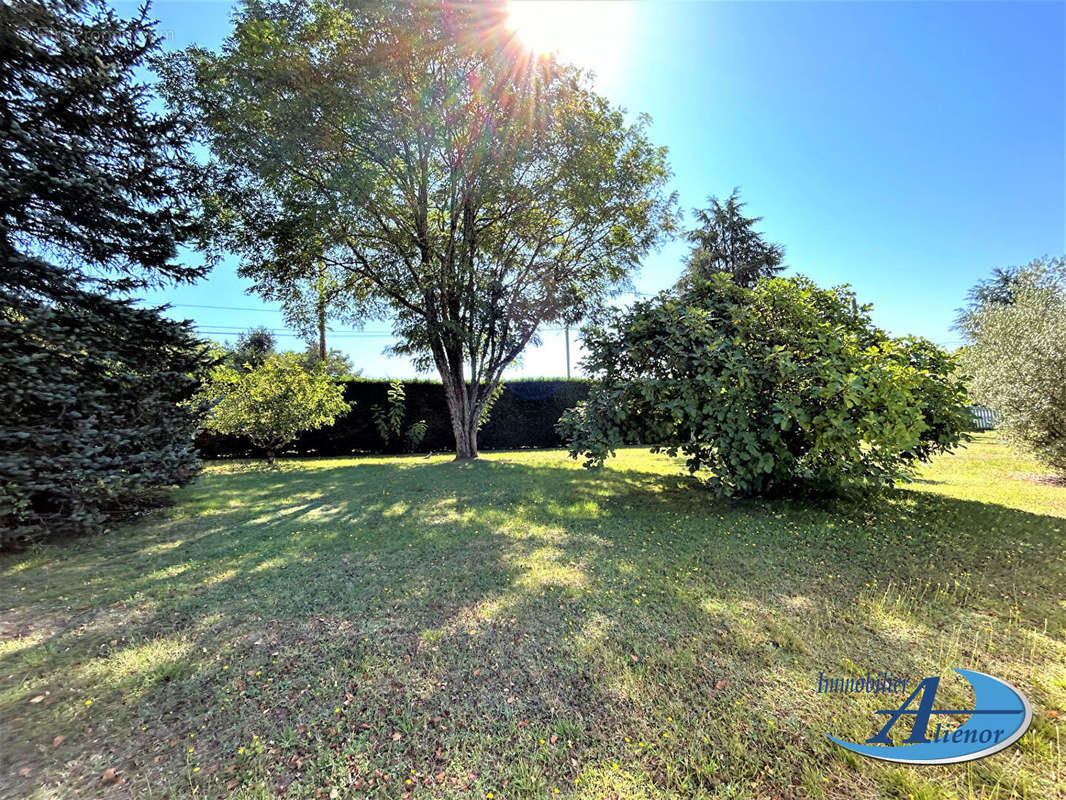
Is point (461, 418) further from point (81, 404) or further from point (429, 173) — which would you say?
point (81, 404)

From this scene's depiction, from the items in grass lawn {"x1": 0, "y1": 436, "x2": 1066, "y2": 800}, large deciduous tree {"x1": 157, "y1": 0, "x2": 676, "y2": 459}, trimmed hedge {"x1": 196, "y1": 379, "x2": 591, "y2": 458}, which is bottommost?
grass lawn {"x1": 0, "y1": 436, "x2": 1066, "y2": 800}

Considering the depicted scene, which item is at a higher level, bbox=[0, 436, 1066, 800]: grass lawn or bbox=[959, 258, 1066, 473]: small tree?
bbox=[959, 258, 1066, 473]: small tree

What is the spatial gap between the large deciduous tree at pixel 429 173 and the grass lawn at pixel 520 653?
6.91 metres

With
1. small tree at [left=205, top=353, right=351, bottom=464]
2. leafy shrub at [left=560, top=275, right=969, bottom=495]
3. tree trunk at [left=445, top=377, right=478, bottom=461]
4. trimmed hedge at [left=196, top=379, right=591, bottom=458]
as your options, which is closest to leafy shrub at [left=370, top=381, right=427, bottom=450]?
trimmed hedge at [left=196, top=379, right=591, bottom=458]

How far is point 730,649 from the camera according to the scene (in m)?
2.15

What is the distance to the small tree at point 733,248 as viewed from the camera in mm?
18609

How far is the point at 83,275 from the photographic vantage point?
4.57 metres

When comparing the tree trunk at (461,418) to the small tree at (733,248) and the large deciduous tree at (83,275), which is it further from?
the small tree at (733,248)

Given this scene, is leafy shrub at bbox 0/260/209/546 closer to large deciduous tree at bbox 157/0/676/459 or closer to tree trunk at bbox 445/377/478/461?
large deciduous tree at bbox 157/0/676/459

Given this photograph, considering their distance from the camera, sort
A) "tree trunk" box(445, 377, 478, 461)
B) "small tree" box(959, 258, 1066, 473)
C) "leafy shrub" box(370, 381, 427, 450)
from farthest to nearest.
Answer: "leafy shrub" box(370, 381, 427, 450) → "tree trunk" box(445, 377, 478, 461) → "small tree" box(959, 258, 1066, 473)

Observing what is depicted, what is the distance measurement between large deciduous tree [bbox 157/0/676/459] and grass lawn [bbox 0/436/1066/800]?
6912 mm

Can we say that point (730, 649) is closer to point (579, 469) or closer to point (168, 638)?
point (168, 638)

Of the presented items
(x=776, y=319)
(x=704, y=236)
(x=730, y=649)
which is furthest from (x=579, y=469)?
(x=704, y=236)

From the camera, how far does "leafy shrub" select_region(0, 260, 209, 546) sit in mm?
3791
